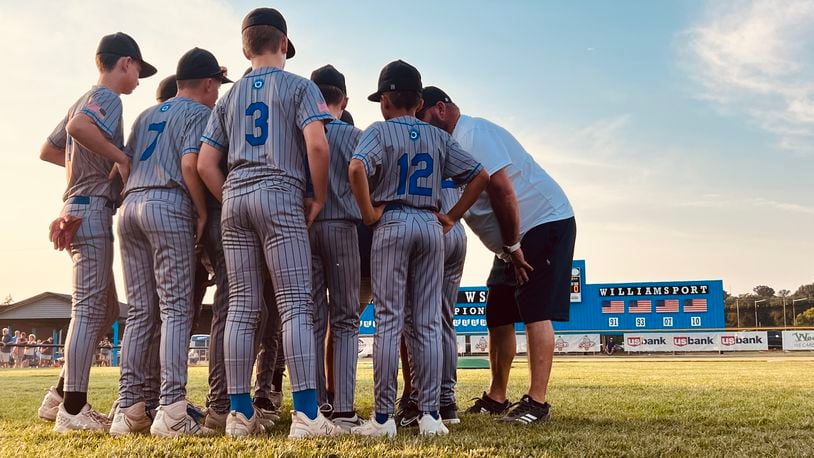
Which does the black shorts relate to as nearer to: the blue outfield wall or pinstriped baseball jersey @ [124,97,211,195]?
pinstriped baseball jersey @ [124,97,211,195]

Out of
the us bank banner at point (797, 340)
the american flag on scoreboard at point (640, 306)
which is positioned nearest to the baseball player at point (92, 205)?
the american flag on scoreboard at point (640, 306)

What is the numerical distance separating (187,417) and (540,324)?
2172 mm

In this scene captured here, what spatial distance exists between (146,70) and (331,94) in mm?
1223

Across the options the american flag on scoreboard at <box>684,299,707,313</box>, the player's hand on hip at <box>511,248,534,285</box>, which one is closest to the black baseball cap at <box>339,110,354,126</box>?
the player's hand on hip at <box>511,248,534,285</box>

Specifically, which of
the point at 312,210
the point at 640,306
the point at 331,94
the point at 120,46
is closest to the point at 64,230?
the point at 120,46

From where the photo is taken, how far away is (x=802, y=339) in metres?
39.8

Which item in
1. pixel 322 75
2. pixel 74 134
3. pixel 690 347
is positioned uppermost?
pixel 322 75

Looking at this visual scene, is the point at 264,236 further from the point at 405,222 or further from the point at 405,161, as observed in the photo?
the point at 405,161

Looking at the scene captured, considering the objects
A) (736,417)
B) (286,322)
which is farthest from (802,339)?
(286,322)

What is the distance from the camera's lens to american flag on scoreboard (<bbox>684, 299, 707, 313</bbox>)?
121 ft

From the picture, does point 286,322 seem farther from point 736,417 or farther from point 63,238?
point 736,417

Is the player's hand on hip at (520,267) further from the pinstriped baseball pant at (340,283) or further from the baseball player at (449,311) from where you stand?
the pinstriped baseball pant at (340,283)

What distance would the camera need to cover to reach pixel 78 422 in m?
3.89

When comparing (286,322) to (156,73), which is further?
(156,73)
